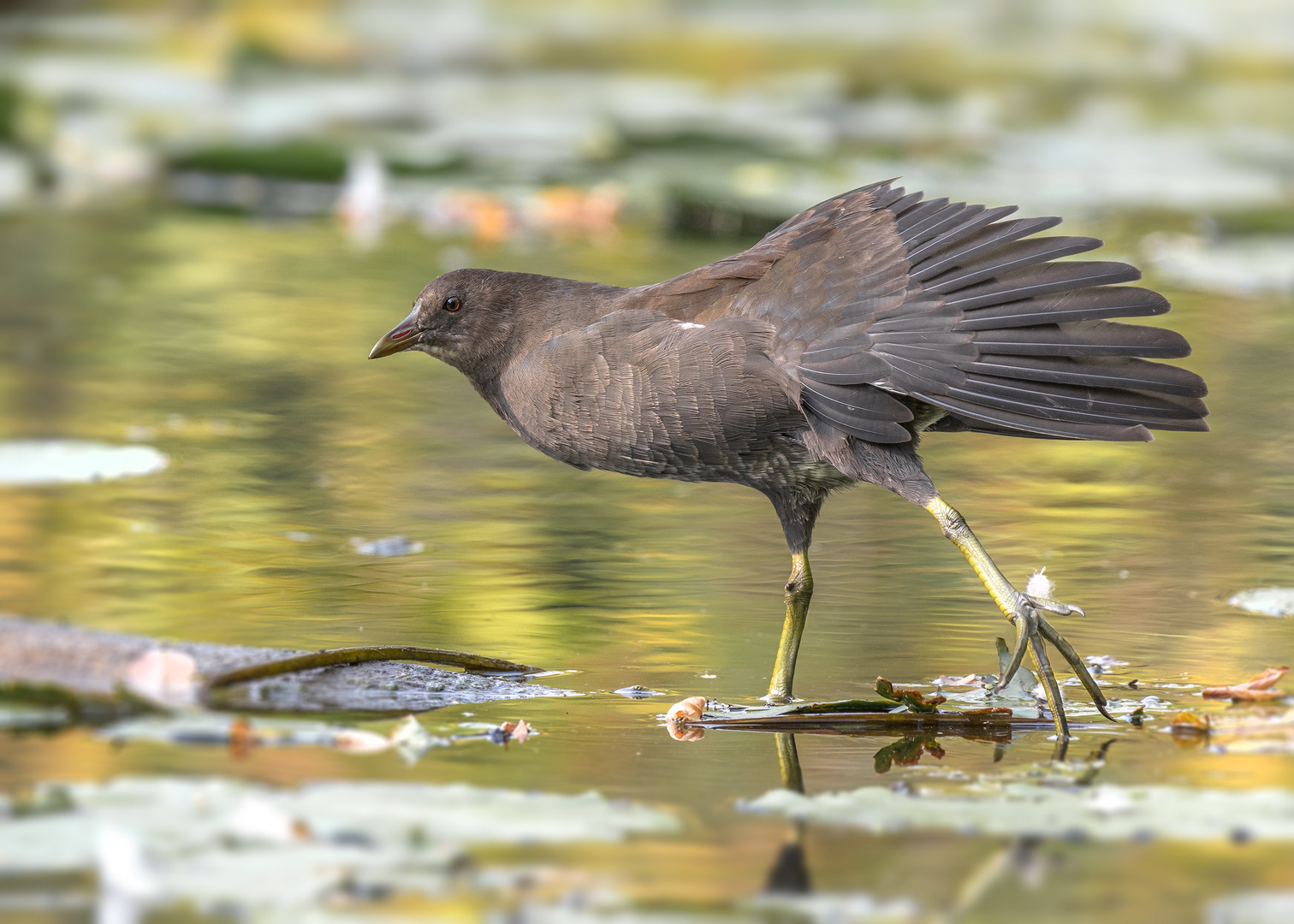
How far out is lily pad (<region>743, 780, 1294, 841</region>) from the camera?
2.96 meters

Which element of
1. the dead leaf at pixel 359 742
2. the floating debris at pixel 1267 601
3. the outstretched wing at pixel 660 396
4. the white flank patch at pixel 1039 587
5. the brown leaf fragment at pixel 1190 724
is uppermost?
the outstretched wing at pixel 660 396

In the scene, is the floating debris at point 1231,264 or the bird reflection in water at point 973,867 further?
the floating debris at point 1231,264

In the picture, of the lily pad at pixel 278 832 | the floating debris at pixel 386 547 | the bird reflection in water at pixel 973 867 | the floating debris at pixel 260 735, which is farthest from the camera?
the floating debris at pixel 386 547

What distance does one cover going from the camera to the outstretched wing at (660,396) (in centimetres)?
403

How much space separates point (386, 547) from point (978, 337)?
6.33 feet

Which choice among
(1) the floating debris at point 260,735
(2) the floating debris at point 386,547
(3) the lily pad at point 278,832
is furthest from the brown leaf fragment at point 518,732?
(2) the floating debris at point 386,547

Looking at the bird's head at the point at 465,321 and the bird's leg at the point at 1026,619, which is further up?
the bird's head at the point at 465,321

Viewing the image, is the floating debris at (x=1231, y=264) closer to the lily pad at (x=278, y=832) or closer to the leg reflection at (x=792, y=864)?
the leg reflection at (x=792, y=864)

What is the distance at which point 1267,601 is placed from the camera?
14.9ft

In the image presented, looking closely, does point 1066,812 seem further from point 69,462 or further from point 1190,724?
point 69,462

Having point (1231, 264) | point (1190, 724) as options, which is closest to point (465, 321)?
point (1190, 724)

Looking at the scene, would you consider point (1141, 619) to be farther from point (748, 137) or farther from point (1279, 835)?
point (748, 137)

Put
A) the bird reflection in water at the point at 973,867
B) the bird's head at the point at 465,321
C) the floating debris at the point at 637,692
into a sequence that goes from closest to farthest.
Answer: the bird reflection in water at the point at 973,867 < the floating debris at the point at 637,692 < the bird's head at the point at 465,321

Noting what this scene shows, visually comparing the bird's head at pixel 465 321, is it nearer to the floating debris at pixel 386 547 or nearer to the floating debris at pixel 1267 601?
the floating debris at pixel 386 547
